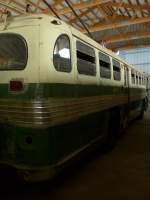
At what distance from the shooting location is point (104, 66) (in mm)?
5039

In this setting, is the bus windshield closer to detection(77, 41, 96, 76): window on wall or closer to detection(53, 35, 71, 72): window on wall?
detection(53, 35, 71, 72): window on wall

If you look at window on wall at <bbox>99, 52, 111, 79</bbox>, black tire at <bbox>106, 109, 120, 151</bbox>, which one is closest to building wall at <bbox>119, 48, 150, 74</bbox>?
black tire at <bbox>106, 109, 120, 151</bbox>

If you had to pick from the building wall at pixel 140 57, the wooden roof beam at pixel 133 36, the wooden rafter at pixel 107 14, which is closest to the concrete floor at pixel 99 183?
the wooden rafter at pixel 107 14

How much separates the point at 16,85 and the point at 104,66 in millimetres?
2472

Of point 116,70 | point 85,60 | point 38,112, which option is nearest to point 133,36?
point 116,70

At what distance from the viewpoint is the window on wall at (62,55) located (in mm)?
3195

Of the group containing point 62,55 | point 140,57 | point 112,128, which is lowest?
point 112,128

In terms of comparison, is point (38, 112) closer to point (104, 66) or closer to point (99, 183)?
point (99, 183)

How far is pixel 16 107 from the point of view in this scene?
9.78ft

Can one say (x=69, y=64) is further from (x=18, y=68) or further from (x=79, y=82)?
(x=18, y=68)

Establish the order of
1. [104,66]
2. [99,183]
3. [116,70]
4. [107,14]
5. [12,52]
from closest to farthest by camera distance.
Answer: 1. [12,52]
2. [99,183]
3. [104,66]
4. [116,70]
5. [107,14]

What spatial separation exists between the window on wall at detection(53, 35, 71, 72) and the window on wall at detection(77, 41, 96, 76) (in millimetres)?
339

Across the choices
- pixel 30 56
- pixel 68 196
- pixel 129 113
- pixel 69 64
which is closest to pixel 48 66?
pixel 30 56

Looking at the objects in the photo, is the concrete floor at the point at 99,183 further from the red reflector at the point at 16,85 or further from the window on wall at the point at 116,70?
the window on wall at the point at 116,70
